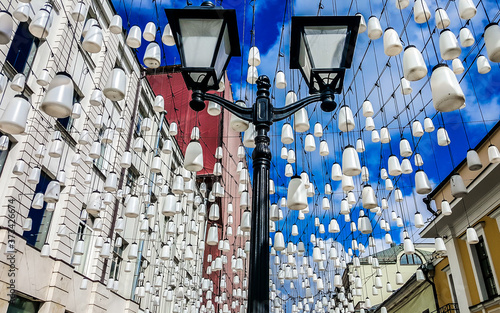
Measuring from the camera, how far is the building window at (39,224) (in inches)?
480

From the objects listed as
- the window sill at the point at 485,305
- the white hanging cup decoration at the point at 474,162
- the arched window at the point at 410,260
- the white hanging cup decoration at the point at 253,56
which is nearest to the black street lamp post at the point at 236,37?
the white hanging cup decoration at the point at 253,56

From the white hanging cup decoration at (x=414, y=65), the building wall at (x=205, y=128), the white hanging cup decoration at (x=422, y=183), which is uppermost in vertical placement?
the building wall at (x=205, y=128)

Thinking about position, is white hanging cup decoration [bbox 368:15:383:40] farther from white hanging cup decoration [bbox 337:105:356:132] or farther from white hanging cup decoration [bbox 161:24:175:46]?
white hanging cup decoration [bbox 161:24:175:46]

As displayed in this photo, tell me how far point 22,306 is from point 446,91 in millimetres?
12316

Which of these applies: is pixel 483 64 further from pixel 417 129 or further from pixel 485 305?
pixel 485 305

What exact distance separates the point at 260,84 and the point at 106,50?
1469 cm

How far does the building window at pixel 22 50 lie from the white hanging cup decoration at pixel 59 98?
30.7 feet

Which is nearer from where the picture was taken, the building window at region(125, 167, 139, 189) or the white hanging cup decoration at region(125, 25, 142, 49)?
the white hanging cup decoration at region(125, 25, 142, 49)

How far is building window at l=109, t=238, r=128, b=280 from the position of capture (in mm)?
17375

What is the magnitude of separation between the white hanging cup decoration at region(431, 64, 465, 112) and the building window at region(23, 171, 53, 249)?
1187 centimetres

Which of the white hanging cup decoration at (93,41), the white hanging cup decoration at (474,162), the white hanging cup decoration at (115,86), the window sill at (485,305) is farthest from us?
the window sill at (485,305)

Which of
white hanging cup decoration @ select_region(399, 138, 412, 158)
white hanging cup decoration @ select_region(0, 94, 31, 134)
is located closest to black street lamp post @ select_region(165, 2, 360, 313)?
white hanging cup decoration @ select_region(0, 94, 31, 134)

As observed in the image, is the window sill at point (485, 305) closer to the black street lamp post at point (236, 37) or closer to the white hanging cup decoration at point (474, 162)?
the white hanging cup decoration at point (474, 162)

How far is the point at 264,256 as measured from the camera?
10.9ft
